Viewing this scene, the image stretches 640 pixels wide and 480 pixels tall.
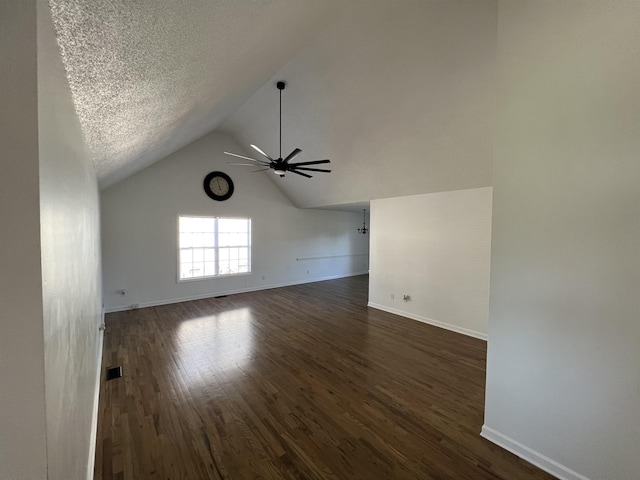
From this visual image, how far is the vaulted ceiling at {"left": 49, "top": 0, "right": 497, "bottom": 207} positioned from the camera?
1.11 metres

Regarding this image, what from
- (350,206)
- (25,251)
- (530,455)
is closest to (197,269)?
(350,206)

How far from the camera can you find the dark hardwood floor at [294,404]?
69.1 inches

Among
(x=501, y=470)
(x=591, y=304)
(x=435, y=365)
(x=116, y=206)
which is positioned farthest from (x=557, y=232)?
(x=116, y=206)

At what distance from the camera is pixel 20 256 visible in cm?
57

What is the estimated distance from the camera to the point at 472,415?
2.24m

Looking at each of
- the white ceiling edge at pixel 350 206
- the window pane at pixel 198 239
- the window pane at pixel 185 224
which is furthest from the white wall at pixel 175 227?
the white ceiling edge at pixel 350 206

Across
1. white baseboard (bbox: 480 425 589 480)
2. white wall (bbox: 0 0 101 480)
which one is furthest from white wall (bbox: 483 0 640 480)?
white wall (bbox: 0 0 101 480)

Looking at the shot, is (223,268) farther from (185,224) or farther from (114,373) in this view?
(114,373)

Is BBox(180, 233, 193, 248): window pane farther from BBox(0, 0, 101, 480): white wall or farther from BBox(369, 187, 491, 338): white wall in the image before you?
BBox(0, 0, 101, 480): white wall

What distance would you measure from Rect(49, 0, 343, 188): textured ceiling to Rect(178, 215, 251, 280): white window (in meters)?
3.44

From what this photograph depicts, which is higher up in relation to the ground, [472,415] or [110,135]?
[110,135]

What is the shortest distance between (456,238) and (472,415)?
267 cm

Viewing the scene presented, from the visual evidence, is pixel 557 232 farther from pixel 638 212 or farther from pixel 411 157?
pixel 411 157

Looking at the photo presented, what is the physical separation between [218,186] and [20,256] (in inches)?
233
